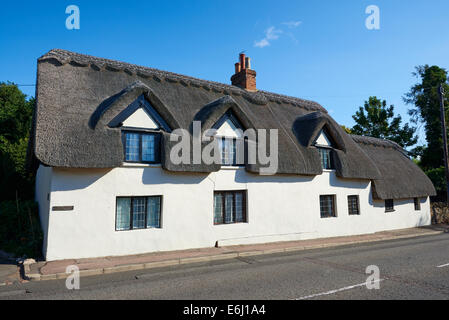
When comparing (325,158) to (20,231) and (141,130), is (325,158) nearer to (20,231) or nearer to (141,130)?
(141,130)

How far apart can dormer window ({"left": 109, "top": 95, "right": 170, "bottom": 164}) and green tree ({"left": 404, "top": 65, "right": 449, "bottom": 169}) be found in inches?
1334

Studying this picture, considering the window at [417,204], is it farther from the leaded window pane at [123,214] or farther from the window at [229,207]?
the leaded window pane at [123,214]

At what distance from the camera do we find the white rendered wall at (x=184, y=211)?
349 inches

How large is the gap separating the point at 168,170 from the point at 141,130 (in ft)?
6.19

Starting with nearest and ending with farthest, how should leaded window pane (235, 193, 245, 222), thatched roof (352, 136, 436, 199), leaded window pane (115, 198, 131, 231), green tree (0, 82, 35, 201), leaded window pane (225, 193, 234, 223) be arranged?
leaded window pane (115, 198, 131, 231) → leaded window pane (225, 193, 234, 223) → leaded window pane (235, 193, 245, 222) → green tree (0, 82, 35, 201) → thatched roof (352, 136, 436, 199)

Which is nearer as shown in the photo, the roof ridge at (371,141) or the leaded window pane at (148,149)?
the leaded window pane at (148,149)

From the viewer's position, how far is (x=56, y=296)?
5.64 meters

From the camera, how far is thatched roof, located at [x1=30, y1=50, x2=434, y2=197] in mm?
8992

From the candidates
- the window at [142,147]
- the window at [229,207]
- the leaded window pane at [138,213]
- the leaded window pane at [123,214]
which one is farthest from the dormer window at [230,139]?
the leaded window pane at [123,214]

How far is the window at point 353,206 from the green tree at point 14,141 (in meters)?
20.1

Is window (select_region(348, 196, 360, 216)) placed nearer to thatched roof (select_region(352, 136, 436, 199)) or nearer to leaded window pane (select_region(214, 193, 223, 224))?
thatched roof (select_region(352, 136, 436, 199))

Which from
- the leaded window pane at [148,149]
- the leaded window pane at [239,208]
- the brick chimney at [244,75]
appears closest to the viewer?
the leaded window pane at [148,149]

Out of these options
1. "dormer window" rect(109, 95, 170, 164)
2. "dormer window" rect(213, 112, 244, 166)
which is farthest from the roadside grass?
"dormer window" rect(109, 95, 170, 164)
